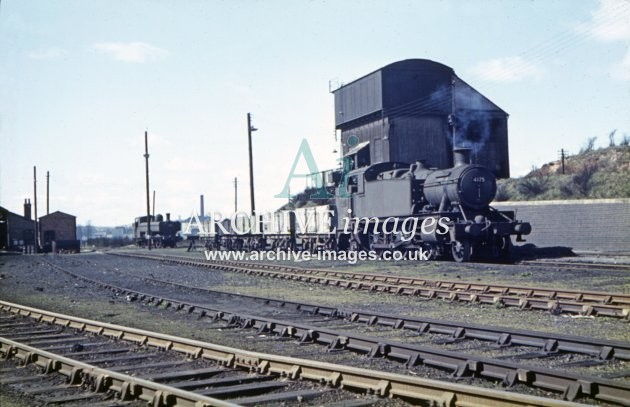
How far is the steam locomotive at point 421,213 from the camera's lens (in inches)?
743

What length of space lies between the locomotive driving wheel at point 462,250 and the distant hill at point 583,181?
13.4 metres

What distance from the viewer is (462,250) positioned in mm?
19234

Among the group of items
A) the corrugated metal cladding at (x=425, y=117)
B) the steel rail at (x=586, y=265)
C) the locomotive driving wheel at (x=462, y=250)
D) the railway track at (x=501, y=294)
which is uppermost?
the corrugated metal cladding at (x=425, y=117)

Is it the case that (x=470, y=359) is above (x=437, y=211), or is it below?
below

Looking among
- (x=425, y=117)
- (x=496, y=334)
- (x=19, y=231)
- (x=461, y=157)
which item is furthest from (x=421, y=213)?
(x=19, y=231)

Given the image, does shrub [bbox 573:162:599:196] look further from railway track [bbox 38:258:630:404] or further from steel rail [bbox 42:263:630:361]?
railway track [bbox 38:258:630:404]

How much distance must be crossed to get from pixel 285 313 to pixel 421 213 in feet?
33.8

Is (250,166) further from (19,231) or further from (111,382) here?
(19,231)

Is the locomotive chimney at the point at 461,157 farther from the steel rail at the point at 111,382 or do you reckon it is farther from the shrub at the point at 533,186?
A: the shrub at the point at 533,186

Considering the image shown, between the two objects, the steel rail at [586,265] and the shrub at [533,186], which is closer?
the steel rail at [586,265]

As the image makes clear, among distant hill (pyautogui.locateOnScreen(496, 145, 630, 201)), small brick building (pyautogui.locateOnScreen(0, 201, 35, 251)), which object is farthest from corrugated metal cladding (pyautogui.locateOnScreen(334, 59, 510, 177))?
small brick building (pyautogui.locateOnScreen(0, 201, 35, 251))

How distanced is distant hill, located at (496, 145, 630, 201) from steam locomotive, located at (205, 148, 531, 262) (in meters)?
12.7

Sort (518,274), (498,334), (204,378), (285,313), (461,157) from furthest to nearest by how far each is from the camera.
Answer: (461,157) → (518,274) → (285,313) → (498,334) → (204,378)

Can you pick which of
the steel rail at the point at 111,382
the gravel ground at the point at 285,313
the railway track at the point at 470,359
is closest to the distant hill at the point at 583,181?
the gravel ground at the point at 285,313
